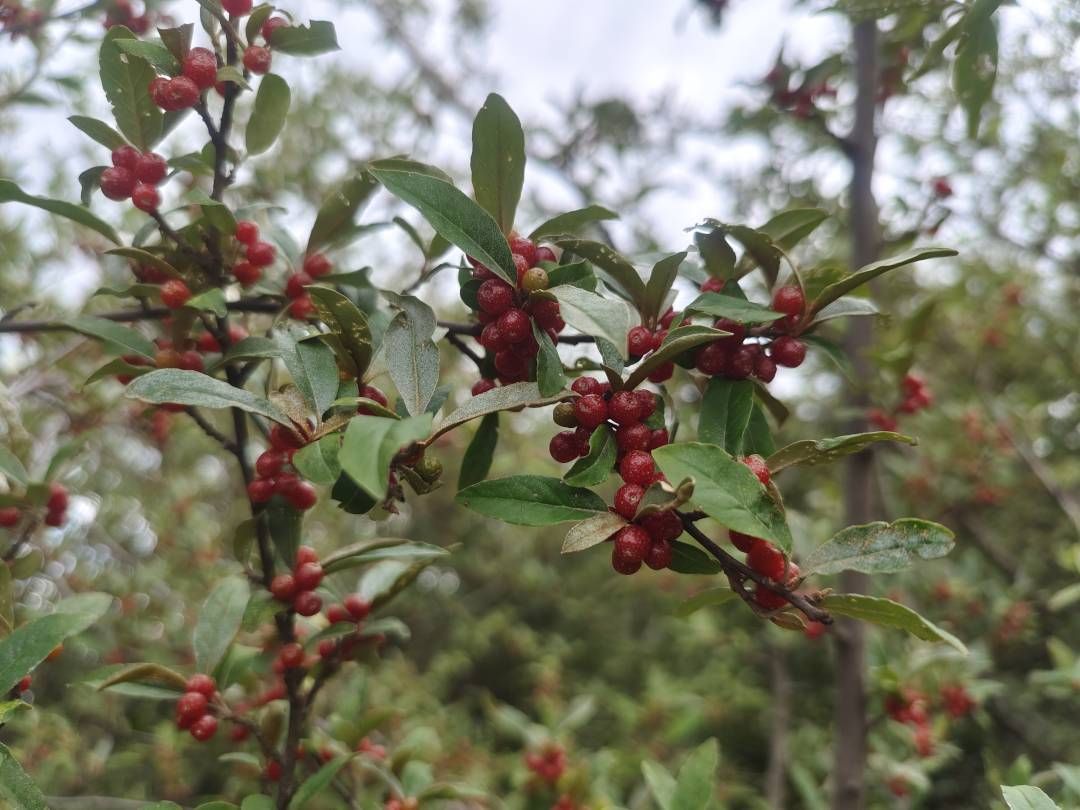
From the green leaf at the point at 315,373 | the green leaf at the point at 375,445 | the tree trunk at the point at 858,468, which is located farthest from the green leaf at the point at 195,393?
the tree trunk at the point at 858,468

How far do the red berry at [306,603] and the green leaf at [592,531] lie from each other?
50 cm

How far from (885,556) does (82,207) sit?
1.10 m

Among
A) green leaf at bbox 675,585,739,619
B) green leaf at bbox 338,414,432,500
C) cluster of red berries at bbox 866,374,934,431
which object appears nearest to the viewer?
green leaf at bbox 338,414,432,500

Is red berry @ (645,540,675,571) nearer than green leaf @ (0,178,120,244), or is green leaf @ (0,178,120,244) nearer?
red berry @ (645,540,675,571)

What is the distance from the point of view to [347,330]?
0.92 m

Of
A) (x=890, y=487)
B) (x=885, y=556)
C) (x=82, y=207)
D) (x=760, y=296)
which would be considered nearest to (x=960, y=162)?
(x=890, y=487)

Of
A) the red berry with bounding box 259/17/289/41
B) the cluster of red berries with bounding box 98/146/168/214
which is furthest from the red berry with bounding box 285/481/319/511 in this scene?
the red berry with bounding box 259/17/289/41

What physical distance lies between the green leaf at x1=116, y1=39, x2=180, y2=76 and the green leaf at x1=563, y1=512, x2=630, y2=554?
775 mm

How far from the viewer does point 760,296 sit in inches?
86.4

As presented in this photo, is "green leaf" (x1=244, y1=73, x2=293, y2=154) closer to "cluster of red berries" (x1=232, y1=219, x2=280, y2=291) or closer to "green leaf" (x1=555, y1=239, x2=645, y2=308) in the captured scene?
"cluster of red berries" (x1=232, y1=219, x2=280, y2=291)

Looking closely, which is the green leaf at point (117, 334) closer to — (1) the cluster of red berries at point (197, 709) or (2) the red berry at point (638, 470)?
(1) the cluster of red berries at point (197, 709)

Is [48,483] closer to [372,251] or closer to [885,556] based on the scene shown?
[885,556]

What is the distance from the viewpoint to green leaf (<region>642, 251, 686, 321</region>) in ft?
3.04

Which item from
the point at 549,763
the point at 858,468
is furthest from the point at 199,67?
the point at 549,763
